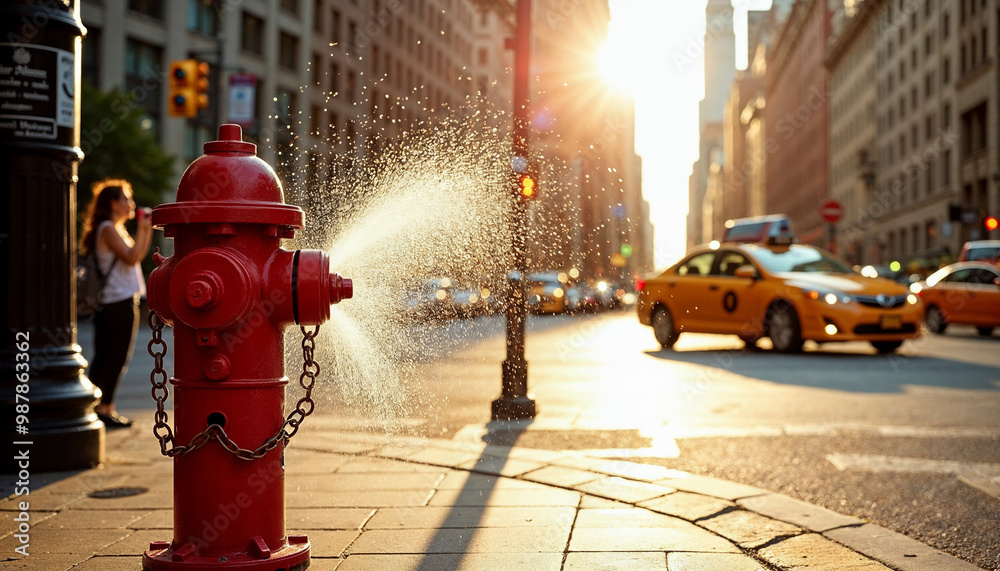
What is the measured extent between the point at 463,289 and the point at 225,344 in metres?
3.19

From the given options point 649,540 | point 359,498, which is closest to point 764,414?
point 359,498

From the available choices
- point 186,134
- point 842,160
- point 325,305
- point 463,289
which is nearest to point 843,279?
point 463,289

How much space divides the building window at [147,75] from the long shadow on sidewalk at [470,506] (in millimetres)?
37125

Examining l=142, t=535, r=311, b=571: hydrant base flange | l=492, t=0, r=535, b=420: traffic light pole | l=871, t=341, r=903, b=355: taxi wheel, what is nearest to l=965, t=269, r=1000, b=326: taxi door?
l=871, t=341, r=903, b=355: taxi wheel

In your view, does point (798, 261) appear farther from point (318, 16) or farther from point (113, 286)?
point (318, 16)

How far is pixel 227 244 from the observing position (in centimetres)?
298

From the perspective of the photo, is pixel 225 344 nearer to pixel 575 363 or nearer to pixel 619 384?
pixel 619 384

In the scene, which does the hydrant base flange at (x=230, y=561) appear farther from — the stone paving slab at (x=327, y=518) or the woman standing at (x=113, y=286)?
the woman standing at (x=113, y=286)

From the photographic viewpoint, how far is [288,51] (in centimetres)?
5100

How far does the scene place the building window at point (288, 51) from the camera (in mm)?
50219

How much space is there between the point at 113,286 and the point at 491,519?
4544 millimetres

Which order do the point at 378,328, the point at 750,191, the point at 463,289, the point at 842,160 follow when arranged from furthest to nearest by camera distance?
the point at 750,191 → the point at 842,160 → the point at 463,289 → the point at 378,328

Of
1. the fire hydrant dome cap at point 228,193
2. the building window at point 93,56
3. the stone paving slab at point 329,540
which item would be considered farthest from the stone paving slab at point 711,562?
the building window at point 93,56

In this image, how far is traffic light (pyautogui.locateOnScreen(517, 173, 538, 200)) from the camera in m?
7.62
